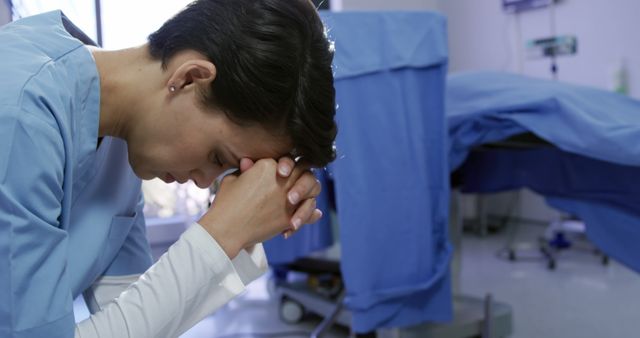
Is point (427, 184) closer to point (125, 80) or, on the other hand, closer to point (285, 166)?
point (285, 166)

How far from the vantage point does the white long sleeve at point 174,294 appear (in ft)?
2.01

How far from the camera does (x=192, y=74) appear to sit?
638 mm

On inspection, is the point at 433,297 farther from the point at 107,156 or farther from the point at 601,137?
the point at 107,156

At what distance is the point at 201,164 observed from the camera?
735mm

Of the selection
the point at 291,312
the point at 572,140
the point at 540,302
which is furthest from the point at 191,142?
the point at 540,302

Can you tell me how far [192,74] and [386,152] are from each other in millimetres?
786

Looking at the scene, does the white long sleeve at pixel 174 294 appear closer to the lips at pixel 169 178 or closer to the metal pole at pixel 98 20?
the lips at pixel 169 178

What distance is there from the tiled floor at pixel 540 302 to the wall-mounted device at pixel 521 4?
1695 millimetres

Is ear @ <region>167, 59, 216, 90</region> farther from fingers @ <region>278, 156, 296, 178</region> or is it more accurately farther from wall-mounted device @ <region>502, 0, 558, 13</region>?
wall-mounted device @ <region>502, 0, 558, 13</region>

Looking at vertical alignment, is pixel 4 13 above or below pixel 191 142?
above

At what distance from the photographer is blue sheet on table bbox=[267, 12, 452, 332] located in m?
1.33

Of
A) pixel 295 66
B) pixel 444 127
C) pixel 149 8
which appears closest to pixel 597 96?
pixel 444 127

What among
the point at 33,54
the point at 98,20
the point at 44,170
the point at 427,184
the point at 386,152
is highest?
the point at 98,20

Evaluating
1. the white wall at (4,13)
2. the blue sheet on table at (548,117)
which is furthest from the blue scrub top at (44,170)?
the blue sheet on table at (548,117)
